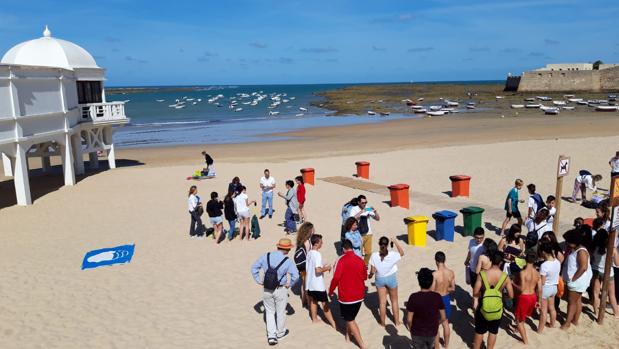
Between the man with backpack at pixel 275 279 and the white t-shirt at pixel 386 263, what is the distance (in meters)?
1.21

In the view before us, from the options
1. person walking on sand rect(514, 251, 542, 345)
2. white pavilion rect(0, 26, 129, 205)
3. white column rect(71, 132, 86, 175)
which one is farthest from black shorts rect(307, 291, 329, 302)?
white column rect(71, 132, 86, 175)

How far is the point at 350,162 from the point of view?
2495 cm

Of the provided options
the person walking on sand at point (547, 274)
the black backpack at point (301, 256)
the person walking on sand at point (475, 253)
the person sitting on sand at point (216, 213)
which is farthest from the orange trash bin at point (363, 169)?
the person walking on sand at point (547, 274)

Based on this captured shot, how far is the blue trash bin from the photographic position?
453 inches

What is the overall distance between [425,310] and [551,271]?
7.79 ft

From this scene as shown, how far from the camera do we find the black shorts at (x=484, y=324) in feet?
21.0

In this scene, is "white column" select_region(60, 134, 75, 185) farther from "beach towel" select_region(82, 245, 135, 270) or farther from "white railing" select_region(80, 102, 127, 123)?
"beach towel" select_region(82, 245, 135, 270)

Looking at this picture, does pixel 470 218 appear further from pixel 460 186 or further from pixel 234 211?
pixel 234 211

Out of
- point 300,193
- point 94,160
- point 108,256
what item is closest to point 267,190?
point 300,193

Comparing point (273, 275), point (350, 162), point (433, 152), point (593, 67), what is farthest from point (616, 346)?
point (593, 67)

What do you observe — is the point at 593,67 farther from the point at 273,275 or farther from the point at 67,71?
the point at 273,275

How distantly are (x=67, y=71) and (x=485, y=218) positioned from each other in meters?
17.0

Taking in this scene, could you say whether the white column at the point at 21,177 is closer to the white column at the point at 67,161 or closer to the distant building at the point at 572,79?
the white column at the point at 67,161

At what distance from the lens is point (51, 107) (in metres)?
18.4
